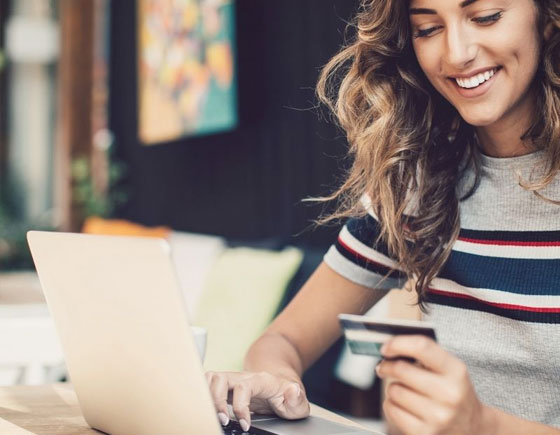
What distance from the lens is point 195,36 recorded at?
4320 mm

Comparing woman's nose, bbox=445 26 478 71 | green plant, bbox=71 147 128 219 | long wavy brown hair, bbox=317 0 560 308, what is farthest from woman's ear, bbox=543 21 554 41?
green plant, bbox=71 147 128 219

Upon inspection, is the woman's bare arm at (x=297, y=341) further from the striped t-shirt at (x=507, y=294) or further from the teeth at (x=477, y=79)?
the teeth at (x=477, y=79)

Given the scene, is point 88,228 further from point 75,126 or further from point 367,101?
point 367,101

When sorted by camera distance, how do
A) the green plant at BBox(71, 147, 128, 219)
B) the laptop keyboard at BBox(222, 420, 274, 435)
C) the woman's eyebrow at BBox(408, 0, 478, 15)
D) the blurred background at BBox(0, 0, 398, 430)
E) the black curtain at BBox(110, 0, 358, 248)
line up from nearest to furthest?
the laptop keyboard at BBox(222, 420, 274, 435), the woman's eyebrow at BBox(408, 0, 478, 15), the blurred background at BBox(0, 0, 398, 430), the black curtain at BBox(110, 0, 358, 248), the green plant at BBox(71, 147, 128, 219)

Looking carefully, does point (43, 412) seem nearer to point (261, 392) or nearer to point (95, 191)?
point (261, 392)

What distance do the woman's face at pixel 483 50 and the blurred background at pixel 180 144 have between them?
80 centimetres

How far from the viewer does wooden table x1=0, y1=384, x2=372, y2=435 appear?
3.60 feet

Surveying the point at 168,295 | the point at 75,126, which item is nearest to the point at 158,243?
the point at 168,295

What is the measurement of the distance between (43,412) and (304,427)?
1.26 feet

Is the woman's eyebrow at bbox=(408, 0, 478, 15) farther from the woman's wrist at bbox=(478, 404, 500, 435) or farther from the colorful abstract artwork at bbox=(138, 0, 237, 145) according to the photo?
the colorful abstract artwork at bbox=(138, 0, 237, 145)

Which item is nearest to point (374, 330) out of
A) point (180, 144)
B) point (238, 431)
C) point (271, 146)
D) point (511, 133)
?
point (238, 431)

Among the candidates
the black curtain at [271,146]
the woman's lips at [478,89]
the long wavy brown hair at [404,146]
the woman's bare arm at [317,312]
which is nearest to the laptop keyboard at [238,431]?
the woman's bare arm at [317,312]

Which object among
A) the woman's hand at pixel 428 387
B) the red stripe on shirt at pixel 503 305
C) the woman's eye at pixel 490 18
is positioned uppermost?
the woman's eye at pixel 490 18

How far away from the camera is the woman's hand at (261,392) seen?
108 centimetres
